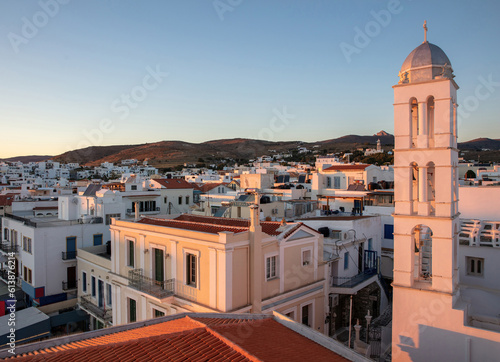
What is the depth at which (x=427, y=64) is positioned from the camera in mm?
10906

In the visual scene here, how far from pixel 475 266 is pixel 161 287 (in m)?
12.3

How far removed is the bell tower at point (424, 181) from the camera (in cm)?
1060

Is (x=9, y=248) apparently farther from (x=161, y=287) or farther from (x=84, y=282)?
(x=161, y=287)

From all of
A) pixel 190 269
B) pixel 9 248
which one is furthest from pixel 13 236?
pixel 190 269

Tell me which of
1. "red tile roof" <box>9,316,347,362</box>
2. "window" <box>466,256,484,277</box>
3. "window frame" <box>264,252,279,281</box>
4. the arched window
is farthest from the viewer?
"window frame" <box>264,252,279,281</box>

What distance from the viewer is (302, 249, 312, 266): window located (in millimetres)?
16375

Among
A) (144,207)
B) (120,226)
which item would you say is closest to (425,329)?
(120,226)

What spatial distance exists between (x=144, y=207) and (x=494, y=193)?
114 feet

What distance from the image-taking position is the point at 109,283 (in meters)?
19.9

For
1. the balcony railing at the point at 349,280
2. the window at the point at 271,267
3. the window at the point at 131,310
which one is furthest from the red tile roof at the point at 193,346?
the balcony railing at the point at 349,280

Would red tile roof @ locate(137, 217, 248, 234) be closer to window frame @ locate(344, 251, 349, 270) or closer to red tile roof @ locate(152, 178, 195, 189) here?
window frame @ locate(344, 251, 349, 270)

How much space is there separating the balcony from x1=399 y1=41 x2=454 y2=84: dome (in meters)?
10.6

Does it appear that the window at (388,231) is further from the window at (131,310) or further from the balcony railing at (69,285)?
the balcony railing at (69,285)

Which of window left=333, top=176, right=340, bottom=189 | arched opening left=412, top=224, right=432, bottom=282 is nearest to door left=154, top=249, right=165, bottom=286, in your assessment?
arched opening left=412, top=224, right=432, bottom=282
